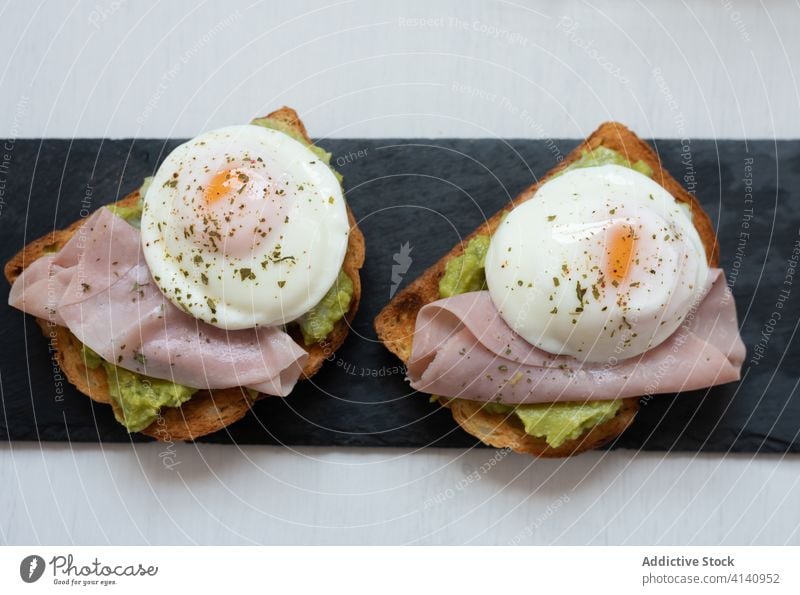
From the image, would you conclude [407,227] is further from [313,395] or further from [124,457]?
[124,457]

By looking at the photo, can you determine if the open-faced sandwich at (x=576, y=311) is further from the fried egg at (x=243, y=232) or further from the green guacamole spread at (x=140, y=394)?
the green guacamole spread at (x=140, y=394)

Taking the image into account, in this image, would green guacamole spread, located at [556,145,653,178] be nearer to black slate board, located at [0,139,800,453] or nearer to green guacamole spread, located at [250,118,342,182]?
black slate board, located at [0,139,800,453]

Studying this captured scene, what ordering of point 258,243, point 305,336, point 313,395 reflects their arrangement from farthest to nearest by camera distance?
point 313,395
point 305,336
point 258,243

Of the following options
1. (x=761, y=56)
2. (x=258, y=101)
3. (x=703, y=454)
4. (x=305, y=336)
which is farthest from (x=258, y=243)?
(x=761, y=56)

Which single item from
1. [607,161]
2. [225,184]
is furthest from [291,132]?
[607,161]

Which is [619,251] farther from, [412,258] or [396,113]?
[396,113]

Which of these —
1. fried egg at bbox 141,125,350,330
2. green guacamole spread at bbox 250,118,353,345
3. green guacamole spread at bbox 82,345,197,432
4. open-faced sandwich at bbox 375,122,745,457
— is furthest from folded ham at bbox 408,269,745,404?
green guacamole spread at bbox 82,345,197,432
